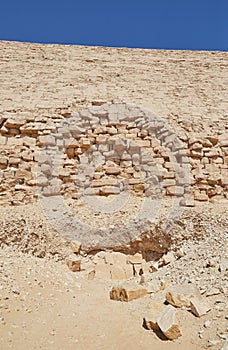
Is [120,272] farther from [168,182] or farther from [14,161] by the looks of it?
[14,161]

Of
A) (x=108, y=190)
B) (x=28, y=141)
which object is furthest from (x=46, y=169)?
(x=108, y=190)

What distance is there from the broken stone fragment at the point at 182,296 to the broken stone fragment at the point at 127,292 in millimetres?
466

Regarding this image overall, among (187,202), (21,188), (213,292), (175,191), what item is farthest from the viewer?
(175,191)

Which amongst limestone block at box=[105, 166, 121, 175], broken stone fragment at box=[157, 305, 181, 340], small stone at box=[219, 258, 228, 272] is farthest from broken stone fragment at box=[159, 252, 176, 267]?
limestone block at box=[105, 166, 121, 175]

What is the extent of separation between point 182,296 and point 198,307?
0.82ft

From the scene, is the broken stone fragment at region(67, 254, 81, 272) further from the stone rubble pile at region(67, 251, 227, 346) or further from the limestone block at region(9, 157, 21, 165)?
the limestone block at region(9, 157, 21, 165)

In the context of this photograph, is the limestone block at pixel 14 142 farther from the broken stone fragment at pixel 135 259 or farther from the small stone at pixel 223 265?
the small stone at pixel 223 265

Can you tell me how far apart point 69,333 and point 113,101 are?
5.97 meters

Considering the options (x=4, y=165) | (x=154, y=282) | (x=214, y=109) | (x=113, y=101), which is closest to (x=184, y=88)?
(x=214, y=109)

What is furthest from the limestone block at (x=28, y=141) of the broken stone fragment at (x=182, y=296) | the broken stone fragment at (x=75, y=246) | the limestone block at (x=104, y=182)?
the broken stone fragment at (x=182, y=296)

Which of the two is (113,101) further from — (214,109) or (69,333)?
(69,333)

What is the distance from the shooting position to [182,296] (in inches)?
156

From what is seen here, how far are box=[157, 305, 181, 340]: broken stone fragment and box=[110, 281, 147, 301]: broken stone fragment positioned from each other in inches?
28.9

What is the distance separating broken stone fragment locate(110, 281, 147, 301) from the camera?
14.5 feet
